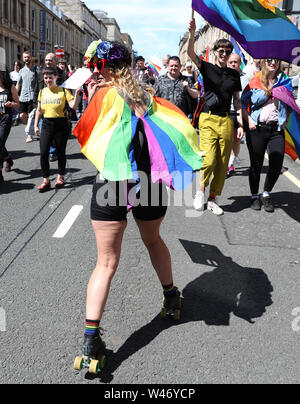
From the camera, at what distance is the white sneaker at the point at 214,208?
554cm

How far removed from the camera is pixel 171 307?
2951 millimetres

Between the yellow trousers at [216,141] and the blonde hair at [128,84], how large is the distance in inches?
123

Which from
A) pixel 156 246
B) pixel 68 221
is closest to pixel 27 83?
pixel 68 221

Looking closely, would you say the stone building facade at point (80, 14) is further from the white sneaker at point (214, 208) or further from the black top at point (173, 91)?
the white sneaker at point (214, 208)

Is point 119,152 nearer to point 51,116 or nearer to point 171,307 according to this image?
point 171,307

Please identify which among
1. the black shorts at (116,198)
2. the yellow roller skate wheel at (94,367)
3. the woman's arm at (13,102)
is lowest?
the yellow roller skate wheel at (94,367)

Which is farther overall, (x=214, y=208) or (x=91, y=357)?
(x=214, y=208)

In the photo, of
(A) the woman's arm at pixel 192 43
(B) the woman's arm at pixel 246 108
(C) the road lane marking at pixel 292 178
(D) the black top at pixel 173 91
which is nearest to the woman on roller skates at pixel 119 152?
(A) the woman's arm at pixel 192 43

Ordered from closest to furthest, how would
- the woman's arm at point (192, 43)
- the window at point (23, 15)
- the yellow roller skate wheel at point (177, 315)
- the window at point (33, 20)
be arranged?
1. the yellow roller skate wheel at point (177, 315)
2. the woman's arm at point (192, 43)
3. the window at point (23, 15)
4. the window at point (33, 20)

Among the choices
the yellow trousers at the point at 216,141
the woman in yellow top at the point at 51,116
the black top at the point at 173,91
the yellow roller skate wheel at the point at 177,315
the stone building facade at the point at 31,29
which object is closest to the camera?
the yellow roller skate wheel at the point at 177,315

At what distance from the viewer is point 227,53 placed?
5062mm

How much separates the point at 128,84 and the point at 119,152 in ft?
1.32
